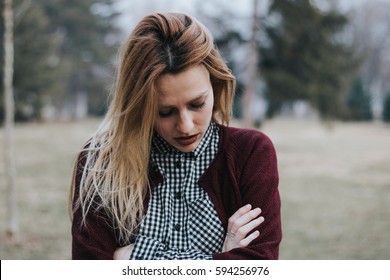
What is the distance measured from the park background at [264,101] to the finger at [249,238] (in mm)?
1892

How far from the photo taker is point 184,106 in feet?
4.48

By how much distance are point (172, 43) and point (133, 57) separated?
12 centimetres

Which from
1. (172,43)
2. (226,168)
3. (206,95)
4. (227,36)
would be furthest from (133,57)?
(227,36)

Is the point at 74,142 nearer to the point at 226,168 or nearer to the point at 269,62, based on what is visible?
the point at 269,62

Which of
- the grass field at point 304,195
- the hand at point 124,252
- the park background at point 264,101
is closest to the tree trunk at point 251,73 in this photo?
the park background at point 264,101

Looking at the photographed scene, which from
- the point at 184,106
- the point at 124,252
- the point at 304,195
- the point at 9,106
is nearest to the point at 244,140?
the point at 184,106

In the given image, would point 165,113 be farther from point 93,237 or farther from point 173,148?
point 93,237

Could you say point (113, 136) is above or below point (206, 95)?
below

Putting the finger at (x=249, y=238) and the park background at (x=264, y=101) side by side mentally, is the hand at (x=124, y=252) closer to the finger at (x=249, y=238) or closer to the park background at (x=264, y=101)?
the finger at (x=249, y=238)

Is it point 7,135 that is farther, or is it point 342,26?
point 342,26

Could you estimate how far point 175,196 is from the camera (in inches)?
59.2

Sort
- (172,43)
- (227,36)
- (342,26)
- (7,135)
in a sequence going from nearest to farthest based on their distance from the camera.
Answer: (172,43)
(7,135)
(227,36)
(342,26)

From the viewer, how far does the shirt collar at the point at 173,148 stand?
1521 mm

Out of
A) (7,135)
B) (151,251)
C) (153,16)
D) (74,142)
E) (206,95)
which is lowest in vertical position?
(74,142)
